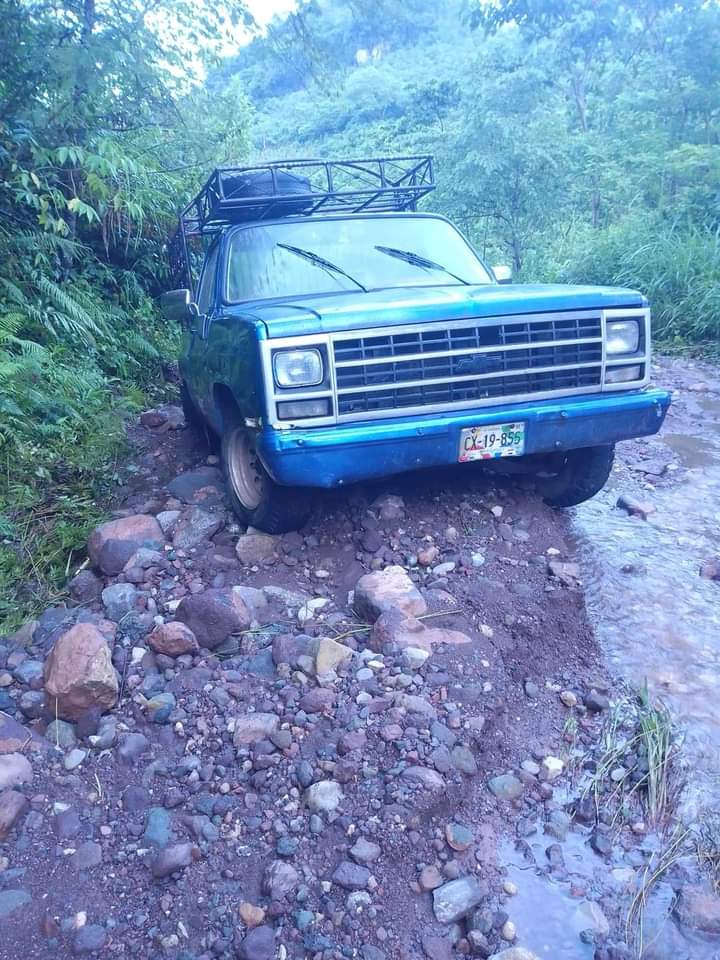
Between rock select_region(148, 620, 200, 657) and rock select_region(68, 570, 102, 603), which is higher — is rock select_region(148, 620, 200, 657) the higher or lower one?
the higher one

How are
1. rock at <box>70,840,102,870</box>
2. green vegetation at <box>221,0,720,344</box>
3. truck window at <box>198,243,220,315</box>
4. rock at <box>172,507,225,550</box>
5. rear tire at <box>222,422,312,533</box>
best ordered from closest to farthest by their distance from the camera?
1. rock at <box>70,840,102,870</box>
2. rear tire at <box>222,422,312,533</box>
3. rock at <box>172,507,225,550</box>
4. truck window at <box>198,243,220,315</box>
5. green vegetation at <box>221,0,720,344</box>

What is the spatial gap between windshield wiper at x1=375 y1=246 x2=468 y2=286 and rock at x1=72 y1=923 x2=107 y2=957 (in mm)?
3786

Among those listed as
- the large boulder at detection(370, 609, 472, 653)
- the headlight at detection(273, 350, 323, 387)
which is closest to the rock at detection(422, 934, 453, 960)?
the large boulder at detection(370, 609, 472, 653)

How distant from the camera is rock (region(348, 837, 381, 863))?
7.49ft

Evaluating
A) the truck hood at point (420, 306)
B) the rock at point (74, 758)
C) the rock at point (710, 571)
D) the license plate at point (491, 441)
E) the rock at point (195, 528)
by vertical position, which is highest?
the truck hood at point (420, 306)

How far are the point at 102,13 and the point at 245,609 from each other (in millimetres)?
6929

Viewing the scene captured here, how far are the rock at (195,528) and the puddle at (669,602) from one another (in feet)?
6.59

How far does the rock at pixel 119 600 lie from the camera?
371cm

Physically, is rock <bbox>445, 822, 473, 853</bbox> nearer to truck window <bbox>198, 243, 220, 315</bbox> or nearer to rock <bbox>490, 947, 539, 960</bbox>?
rock <bbox>490, 947, 539, 960</bbox>

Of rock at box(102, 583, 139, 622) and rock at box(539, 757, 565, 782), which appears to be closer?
rock at box(539, 757, 565, 782)

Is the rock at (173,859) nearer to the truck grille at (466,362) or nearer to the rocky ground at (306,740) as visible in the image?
the rocky ground at (306,740)

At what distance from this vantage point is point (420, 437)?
3.58 meters

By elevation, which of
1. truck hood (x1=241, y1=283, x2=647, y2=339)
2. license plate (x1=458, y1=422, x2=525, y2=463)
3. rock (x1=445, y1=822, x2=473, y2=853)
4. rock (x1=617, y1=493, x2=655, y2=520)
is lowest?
rock (x1=617, y1=493, x2=655, y2=520)

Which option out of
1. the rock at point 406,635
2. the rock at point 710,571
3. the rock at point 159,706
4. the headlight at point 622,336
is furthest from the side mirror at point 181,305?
the rock at point 710,571
